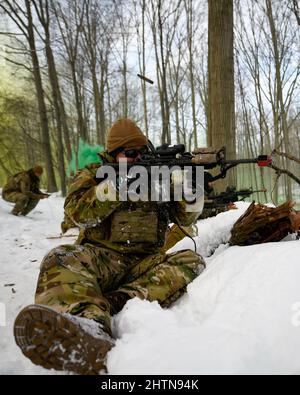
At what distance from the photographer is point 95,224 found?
6.82 ft

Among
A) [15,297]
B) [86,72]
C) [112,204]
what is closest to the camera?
[112,204]

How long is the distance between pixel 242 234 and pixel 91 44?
10486 millimetres

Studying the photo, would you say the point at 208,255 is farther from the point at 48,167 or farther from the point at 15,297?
the point at 48,167

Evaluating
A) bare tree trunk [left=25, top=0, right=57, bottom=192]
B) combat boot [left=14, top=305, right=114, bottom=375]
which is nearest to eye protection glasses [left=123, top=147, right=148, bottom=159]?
combat boot [left=14, top=305, right=114, bottom=375]

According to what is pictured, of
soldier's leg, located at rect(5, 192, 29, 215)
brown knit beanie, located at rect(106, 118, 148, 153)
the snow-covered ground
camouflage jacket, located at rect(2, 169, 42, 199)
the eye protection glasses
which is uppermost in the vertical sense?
brown knit beanie, located at rect(106, 118, 148, 153)

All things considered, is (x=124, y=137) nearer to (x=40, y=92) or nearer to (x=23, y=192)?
(x=23, y=192)

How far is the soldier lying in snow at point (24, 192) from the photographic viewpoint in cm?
694

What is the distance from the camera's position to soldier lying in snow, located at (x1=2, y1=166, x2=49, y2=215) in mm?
6938

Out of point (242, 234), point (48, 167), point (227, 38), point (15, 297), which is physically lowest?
point (15, 297)

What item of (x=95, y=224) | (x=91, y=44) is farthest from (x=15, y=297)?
(x=91, y=44)

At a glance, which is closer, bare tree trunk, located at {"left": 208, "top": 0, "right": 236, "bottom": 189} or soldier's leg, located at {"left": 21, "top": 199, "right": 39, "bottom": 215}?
bare tree trunk, located at {"left": 208, "top": 0, "right": 236, "bottom": 189}

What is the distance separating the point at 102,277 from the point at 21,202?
18.0 feet

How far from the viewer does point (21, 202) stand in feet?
22.6

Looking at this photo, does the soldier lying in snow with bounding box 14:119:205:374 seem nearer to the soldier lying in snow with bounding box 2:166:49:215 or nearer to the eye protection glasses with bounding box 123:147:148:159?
the eye protection glasses with bounding box 123:147:148:159
